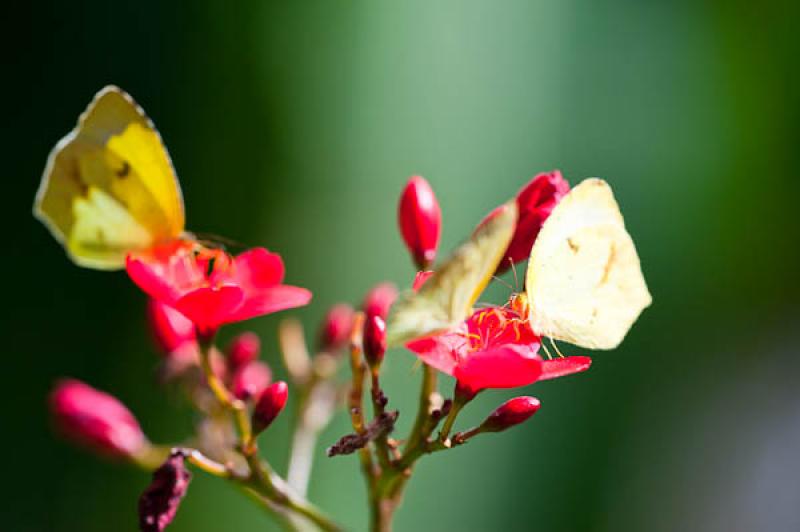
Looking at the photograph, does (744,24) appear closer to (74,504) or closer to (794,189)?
(794,189)

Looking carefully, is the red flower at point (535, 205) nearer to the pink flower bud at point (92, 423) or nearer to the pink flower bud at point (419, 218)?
the pink flower bud at point (419, 218)

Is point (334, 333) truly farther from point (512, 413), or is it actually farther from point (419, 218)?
point (512, 413)

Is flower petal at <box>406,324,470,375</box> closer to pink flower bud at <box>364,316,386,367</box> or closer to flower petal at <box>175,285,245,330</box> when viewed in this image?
pink flower bud at <box>364,316,386,367</box>

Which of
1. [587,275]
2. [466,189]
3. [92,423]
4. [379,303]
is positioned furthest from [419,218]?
[466,189]

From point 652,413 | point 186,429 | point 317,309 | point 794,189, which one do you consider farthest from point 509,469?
point 794,189

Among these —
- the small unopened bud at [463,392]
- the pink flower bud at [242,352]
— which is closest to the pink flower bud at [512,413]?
the small unopened bud at [463,392]

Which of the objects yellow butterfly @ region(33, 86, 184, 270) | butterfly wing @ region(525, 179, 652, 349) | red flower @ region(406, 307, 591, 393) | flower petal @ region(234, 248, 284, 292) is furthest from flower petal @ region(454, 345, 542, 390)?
yellow butterfly @ region(33, 86, 184, 270)
